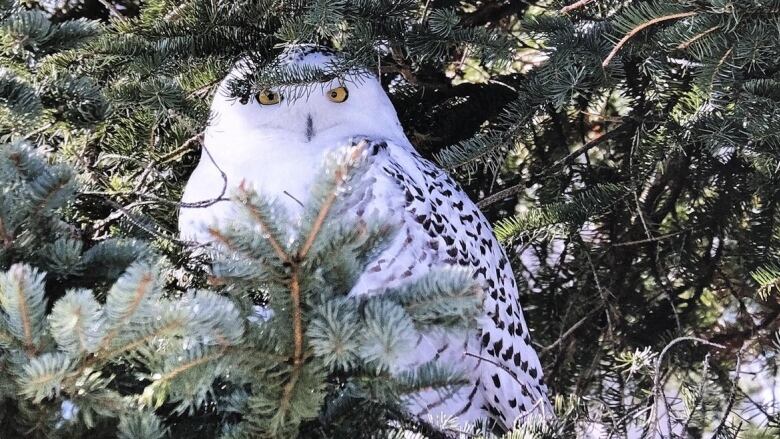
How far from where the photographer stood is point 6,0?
80.1 inches

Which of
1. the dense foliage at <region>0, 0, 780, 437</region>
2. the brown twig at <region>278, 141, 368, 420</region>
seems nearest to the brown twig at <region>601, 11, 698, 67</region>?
the dense foliage at <region>0, 0, 780, 437</region>

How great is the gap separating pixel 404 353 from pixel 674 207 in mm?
2675

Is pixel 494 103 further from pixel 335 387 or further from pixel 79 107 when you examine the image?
pixel 335 387

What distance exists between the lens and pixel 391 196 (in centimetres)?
320

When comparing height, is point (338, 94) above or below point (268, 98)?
above

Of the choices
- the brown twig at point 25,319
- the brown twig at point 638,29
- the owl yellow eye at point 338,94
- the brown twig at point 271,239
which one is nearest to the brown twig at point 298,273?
the brown twig at point 271,239

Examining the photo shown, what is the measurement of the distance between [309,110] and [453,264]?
2.39 ft

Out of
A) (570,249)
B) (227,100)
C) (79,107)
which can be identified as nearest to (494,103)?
(570,249)

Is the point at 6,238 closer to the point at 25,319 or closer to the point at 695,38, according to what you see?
the point at 25,319

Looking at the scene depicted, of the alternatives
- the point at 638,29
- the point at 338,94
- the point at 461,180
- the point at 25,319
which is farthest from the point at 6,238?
the point at 461,180

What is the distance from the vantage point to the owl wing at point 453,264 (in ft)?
10.3

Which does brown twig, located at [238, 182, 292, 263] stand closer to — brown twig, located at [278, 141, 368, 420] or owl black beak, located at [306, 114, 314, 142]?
brown twig, located at [278, 141, 368, 420]

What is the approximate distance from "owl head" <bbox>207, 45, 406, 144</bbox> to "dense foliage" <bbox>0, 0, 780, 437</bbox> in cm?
13

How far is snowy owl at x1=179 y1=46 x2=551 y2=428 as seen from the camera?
10.3ft
